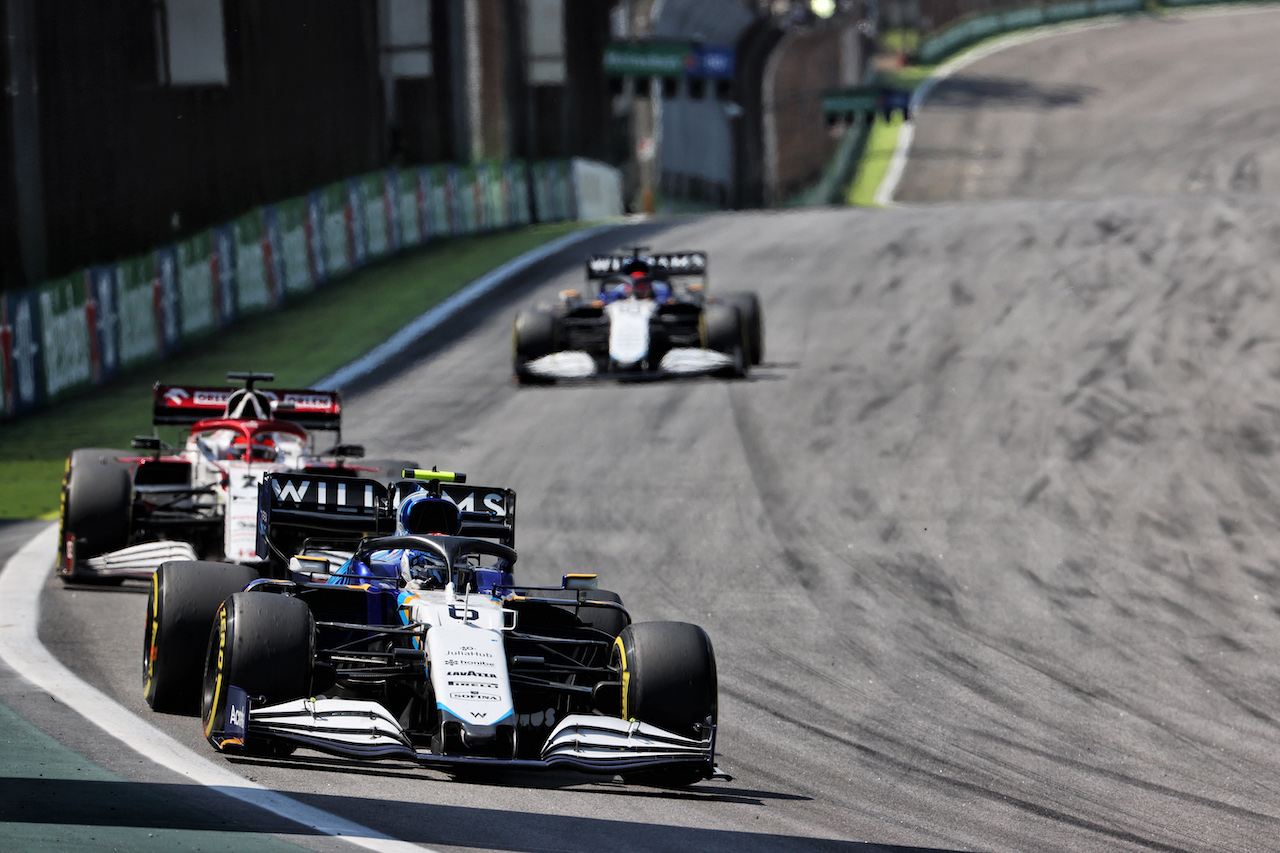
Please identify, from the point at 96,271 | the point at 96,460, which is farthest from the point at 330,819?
the point at 96,271

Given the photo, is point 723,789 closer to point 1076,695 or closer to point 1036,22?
point 1076,695

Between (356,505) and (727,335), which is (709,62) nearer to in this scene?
(727,335)

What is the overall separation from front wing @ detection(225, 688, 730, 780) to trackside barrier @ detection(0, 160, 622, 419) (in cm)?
1352

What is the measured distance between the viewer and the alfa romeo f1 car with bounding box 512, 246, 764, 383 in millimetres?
21469

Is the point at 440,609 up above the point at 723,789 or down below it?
above

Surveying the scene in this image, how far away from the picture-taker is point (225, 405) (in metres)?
14.7

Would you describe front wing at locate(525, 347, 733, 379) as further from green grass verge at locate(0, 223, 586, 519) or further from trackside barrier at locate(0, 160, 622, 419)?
trackside barrier at locate(0, 160, 622, 419)

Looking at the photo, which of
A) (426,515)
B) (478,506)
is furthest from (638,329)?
(426,515)

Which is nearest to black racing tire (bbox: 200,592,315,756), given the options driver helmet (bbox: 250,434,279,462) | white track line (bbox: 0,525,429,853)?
white track line (bbox: 0,525,429,853)

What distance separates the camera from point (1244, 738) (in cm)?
1112

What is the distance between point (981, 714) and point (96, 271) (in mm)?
15075

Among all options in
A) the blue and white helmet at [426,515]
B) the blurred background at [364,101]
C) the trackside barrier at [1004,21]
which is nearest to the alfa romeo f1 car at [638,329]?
the blurred background at [364,101]

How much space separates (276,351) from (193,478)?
11645 mm

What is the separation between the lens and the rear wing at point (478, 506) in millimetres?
11078
